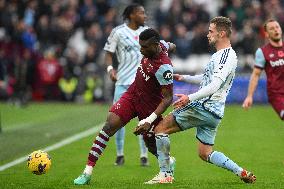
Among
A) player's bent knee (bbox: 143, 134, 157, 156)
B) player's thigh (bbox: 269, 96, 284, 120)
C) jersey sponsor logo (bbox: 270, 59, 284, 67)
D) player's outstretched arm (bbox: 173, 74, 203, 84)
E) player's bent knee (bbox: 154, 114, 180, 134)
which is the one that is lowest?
player's bent knee (bbox: 143, 134, 157, 156)

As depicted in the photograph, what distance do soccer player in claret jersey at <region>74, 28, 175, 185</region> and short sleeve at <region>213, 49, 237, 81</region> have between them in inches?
26.4

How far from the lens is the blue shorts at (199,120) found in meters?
10.2

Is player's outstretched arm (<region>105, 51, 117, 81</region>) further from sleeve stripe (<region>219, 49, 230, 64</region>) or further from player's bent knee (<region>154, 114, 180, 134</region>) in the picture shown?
sleeve stripe (<region>219, 49, 230, 64</region>)

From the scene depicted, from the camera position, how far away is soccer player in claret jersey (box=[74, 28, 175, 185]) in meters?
10.3

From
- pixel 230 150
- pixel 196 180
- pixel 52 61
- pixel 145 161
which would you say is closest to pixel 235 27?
pixel 52 61

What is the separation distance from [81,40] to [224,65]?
21.3m

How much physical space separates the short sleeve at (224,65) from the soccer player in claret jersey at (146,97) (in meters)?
0.67

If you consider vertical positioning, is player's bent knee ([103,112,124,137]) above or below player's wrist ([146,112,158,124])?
below

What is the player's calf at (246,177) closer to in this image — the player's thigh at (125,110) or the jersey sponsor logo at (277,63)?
the player's thigh at (125,110)

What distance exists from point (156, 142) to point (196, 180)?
1051mm

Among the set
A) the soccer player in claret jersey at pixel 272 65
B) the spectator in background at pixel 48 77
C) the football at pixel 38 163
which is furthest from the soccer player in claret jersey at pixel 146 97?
the spectator in background at pixel 48 77

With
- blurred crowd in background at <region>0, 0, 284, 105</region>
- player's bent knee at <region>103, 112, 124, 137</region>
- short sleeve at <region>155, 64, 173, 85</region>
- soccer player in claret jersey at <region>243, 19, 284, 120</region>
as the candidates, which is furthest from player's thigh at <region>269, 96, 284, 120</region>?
blurred crowd in background at <region>0, 0, 284, 105</region>

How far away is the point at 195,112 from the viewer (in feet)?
33.6

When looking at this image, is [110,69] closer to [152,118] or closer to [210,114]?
[152,118]
